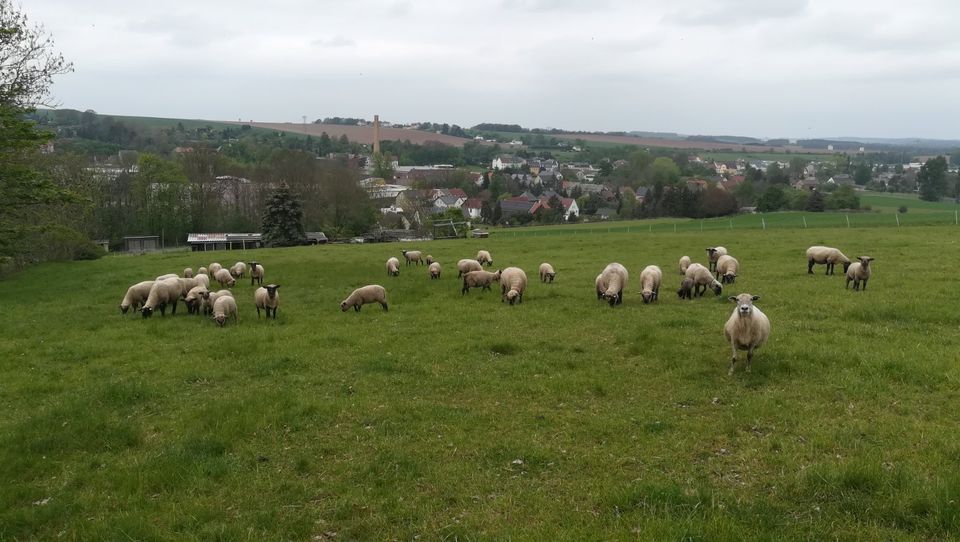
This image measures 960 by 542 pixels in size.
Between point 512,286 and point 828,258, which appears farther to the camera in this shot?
point 828,258

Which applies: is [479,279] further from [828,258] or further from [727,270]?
[828,258]

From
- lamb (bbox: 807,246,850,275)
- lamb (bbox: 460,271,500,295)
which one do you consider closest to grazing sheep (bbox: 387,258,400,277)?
lamb (bbox: 460,271,500,295)

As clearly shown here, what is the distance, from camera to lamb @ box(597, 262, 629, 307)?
62.4 feet

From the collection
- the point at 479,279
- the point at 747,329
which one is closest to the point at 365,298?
the point at 479,279

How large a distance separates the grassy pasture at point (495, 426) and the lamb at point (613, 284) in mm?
1189

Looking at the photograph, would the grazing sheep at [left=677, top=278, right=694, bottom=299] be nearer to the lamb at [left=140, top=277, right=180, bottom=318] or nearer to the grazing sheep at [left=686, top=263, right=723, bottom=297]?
the grazing sheep at [left=686, top=263, right=723, bottom=297]

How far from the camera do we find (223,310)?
18781 millimetres

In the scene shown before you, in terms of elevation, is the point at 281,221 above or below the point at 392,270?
above

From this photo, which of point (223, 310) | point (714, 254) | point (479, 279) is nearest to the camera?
point (223, 310)

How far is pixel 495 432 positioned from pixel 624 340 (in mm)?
6206

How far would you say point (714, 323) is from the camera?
15492 mm

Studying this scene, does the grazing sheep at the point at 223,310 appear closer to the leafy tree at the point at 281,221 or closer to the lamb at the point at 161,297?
the lamb at the point at 161,297

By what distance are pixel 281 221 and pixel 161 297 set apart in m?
46.4

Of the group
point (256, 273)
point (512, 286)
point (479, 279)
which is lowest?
point (256, 273)
